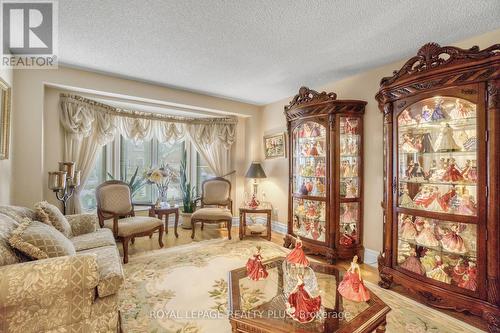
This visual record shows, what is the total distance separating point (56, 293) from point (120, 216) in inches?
81.0

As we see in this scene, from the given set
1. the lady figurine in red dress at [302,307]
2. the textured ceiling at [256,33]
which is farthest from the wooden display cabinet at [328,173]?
the lady figurine in red dress at [302,307]

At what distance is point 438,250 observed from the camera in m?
2.19

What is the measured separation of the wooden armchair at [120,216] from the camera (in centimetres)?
294

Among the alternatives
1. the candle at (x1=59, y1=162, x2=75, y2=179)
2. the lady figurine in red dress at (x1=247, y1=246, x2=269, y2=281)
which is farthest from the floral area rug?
the candle at (x1=59, y1=162, x2=75, y2=179)

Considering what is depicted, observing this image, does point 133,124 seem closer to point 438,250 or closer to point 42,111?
point 42,111

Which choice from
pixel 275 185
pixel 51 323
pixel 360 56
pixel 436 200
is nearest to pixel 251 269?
pixel 51 323

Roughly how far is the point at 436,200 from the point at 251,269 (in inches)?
73.4

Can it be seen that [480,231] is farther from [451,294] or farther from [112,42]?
[112,42]

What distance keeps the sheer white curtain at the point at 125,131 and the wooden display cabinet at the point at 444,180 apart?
317 cm

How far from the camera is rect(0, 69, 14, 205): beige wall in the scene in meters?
2.40

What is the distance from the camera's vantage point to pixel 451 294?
1946 millimetres

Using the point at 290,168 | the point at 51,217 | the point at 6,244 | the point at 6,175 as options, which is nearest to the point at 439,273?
the point at 290,168

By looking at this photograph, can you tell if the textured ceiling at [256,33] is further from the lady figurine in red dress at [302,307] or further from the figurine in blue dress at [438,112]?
the lady figurine in red dress at [302,307]

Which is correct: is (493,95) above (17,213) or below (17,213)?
above
